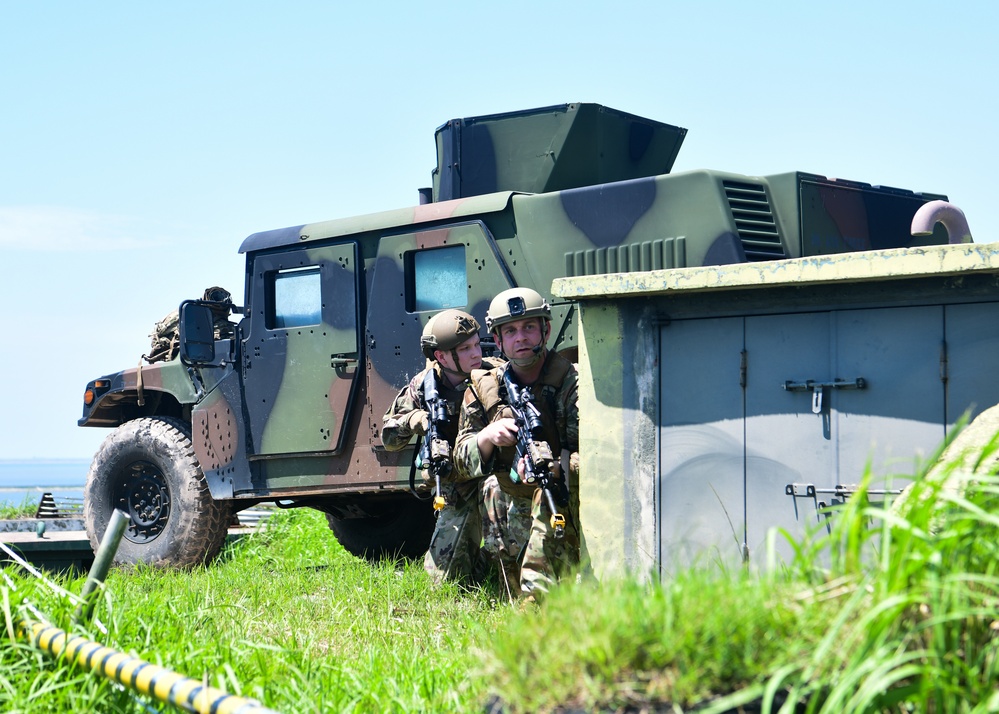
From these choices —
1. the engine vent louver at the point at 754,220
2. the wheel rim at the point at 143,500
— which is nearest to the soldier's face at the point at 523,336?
the engine vent louver at the point at 754,220

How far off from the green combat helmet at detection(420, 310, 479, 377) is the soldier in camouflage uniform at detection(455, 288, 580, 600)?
42cm

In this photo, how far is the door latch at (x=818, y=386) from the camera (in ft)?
14.6

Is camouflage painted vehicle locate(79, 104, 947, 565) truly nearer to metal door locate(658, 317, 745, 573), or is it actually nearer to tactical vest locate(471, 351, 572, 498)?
tactical vest locate(471, 351, 572, 498)

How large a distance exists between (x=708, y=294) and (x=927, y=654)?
114 inches

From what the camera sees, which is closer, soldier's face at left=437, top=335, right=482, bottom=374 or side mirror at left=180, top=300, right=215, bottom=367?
soldier's face at left=437, top=335, right=482, bottom=374

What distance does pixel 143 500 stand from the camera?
28.1 ft

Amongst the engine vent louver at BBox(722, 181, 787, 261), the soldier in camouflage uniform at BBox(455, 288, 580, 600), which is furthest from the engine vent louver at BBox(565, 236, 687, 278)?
the soldier in camouflage uniform at BBox(455, 288, 580, 600)

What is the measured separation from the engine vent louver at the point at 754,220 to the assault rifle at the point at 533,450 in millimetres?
1446

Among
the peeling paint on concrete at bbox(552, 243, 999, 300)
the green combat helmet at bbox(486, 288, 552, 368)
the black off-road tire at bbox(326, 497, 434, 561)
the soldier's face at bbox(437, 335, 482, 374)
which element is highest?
the peeling paint on concrete at bbox(552, 243, 999, 300)

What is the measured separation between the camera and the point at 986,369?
13.8 ft

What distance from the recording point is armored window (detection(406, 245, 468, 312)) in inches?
272

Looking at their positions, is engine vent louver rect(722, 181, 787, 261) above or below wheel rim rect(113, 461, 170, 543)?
above

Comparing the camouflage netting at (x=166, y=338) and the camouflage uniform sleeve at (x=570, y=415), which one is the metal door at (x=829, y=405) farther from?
the camouflage netting at (x=166, y=338)

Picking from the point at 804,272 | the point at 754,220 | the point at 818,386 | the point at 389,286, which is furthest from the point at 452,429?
the point at 804,272
